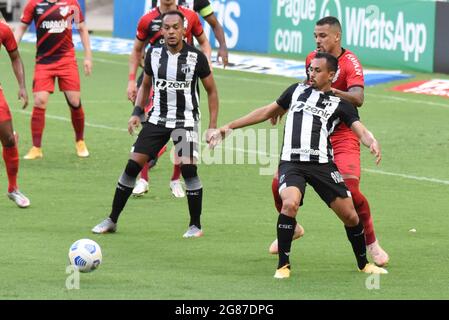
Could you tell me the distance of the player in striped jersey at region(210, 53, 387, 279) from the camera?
11.0m

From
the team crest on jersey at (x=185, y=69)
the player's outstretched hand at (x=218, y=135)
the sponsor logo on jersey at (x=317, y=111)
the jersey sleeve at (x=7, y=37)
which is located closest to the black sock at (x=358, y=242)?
the sponsor logo on jersey at (x=317, y=111)

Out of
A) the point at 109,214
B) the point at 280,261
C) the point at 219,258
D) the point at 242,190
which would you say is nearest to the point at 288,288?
the point at 280,261

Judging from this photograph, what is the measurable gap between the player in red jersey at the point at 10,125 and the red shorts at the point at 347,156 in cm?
377

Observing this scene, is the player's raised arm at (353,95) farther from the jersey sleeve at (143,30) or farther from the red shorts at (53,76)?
the red shorts at (53,76)

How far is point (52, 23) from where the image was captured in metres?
18.0

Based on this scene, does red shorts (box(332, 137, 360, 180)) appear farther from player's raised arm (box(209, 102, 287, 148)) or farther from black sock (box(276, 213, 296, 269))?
black sock (box(276, 213, 296, 269))

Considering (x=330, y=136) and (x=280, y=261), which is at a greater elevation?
(x=330, y=136)

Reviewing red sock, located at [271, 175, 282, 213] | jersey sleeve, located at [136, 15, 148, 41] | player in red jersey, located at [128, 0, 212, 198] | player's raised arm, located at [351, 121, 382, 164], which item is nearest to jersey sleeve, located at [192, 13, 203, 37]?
player in red jersey, located at [128, 0, 212, 198]

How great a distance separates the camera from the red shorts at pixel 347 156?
1164 cm

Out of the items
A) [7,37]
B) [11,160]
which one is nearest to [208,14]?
[7,37]

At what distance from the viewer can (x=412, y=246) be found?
12547 mm
